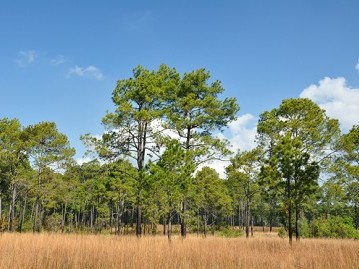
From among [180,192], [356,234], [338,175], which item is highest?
[338,175]

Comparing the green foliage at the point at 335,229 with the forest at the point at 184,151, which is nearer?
the forest at the point at 184,151

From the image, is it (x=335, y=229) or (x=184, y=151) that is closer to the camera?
(x=184, y=151)

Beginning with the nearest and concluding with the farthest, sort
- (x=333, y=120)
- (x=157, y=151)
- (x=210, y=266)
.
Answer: (x=210, y=266)
(x=157, y=151)
(x=333, y=120)

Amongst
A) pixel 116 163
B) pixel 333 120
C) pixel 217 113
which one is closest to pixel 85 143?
pixel 116 163

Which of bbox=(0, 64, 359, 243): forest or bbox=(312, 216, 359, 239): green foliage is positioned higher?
bbox=(0, 64, 359, 243): forest

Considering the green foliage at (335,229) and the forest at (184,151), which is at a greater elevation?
the forest at (184,151)

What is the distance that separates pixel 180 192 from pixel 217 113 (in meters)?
7.06

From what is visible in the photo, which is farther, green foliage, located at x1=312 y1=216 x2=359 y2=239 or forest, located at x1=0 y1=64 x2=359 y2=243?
green foliage, located at x1=312 y1=216 x2=359 y2=239

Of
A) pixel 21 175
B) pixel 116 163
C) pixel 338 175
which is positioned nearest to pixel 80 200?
pixel 21 175

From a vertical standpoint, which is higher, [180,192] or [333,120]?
[333,120]

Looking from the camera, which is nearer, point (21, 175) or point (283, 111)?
point (283, 111)

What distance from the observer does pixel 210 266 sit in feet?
22.5

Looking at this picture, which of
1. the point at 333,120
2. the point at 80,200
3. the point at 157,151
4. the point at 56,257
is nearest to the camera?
the point at 56,257

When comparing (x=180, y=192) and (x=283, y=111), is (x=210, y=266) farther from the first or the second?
(x=283, y=111)
